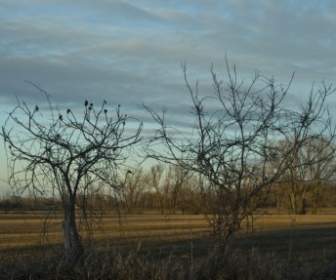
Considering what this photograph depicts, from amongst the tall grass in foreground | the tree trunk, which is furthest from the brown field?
the tall grass in foreground

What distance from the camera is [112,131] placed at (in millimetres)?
9656

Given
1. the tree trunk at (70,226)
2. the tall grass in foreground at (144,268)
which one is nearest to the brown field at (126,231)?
the tree trunk at (70,226)

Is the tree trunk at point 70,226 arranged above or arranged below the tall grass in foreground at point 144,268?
above

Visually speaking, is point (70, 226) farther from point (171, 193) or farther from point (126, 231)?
point (126, 231)

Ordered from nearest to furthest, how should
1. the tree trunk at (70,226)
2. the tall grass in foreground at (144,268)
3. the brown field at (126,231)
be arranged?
the tall grass in foreground at (144,268) → the tree trunk at (70,226) → the brown field at (126,231)

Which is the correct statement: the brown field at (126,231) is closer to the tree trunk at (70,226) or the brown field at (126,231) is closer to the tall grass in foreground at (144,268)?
the tree trunk at (70,226)

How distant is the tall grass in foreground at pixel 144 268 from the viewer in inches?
270

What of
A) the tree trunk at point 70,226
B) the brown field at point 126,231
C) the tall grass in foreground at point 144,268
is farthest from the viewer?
the brown field at point 126,231

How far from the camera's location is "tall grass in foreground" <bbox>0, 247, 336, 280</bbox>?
6.87 metres

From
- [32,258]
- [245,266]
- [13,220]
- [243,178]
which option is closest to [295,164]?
[243,178]

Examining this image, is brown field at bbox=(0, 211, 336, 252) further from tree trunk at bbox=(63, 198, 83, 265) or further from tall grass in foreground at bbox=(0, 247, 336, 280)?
tall grass in foreground at bbox=(0, 247, 336, 280)

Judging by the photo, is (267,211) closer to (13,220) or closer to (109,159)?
(109,159)

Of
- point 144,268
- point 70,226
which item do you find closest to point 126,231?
point 70,226

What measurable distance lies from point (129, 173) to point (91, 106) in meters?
1.01
